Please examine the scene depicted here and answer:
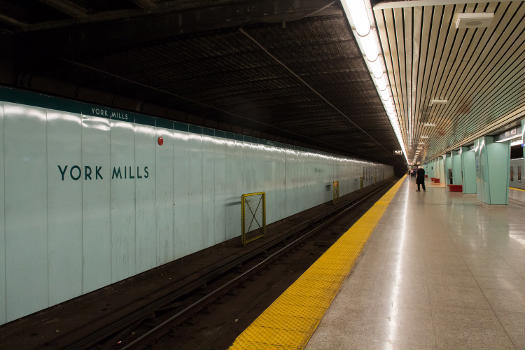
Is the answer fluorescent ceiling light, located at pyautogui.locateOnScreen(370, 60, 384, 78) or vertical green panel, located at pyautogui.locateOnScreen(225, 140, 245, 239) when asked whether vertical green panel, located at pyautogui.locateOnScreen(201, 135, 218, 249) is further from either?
fluorescent ceiling light, located at pyautogui.locateOnScreen(370, 60, 384, 78)

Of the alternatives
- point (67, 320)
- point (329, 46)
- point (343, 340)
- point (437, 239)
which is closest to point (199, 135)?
point (329, 46)

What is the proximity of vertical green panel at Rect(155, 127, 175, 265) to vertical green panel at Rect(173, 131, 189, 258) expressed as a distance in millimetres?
112

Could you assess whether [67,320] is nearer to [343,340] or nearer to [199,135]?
[343,340]

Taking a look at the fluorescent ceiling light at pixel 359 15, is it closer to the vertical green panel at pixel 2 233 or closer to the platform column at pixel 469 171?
the vertical green panel at pixel 2 233

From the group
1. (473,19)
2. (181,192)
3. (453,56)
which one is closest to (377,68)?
(453,56)

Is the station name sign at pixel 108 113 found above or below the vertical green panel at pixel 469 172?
above

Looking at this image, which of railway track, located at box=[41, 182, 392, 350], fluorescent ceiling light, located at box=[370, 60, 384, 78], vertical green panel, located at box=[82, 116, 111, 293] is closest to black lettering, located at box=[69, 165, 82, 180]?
vertical green panel, located at box=[82, 116, 111, 293]

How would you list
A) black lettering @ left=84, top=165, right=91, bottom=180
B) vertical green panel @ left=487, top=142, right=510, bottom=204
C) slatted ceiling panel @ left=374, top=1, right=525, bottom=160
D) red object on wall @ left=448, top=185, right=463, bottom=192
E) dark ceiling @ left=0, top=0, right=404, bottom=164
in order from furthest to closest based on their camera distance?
red object on wall @ left=448, top=185, right=463, bottom=192 → vertical green panel @ left=487, top=142, right=510, bottom=204 → black lettering @ left=84, top=165, right=91, bottom=180 → slatted ceiling panel @ left=374, top=1, right=525, bottom=160 → dark ceiling @ left=0, top=0, right=404, bottom=164

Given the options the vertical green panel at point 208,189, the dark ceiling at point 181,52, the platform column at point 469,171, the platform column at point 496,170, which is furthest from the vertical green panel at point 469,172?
the vertical green panel at point 208,189

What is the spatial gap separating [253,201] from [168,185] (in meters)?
3.37

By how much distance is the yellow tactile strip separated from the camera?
3025 mm

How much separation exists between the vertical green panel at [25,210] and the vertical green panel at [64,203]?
0.26 ft

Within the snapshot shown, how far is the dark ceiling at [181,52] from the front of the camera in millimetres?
3182

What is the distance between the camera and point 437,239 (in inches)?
281
